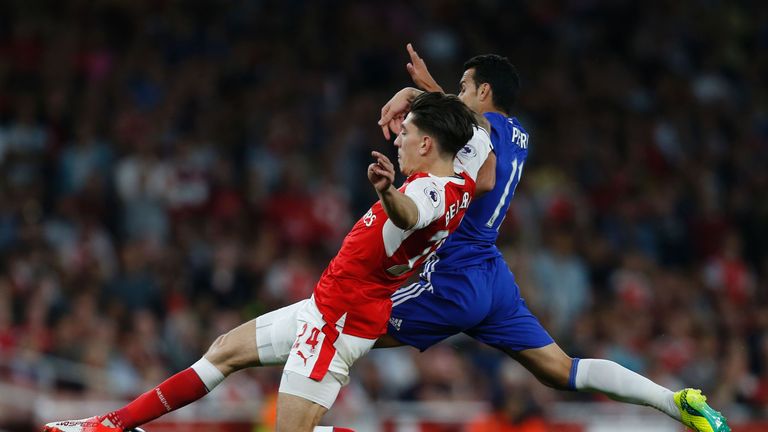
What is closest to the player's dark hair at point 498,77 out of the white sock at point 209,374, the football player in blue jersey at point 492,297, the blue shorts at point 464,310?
the football player in blue jersey at point 492,297

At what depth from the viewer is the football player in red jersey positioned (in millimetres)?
5082

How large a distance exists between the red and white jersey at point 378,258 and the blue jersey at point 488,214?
0.42 meters

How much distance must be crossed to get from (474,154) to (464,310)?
756 mm

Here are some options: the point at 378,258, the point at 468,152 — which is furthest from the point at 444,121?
the point at 378,258

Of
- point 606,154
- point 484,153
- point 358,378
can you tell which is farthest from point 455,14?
point 484,153

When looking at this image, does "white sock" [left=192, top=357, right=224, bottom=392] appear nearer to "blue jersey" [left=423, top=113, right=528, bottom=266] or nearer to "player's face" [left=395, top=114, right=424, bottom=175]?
"blue jersey" [left=423, top=113, right=528, bottom=266]

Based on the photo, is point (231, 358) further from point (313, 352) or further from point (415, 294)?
point (415, 294)

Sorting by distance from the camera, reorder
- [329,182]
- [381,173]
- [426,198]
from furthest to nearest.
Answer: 1. [329,182]
2. [426,198]
3. [381,173]

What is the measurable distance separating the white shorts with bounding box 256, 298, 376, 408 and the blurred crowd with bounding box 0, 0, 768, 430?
4.17 meters

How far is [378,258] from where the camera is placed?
5129 millimetres

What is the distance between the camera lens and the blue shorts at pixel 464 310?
18.4 feet

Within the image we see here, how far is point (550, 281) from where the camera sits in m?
12.4

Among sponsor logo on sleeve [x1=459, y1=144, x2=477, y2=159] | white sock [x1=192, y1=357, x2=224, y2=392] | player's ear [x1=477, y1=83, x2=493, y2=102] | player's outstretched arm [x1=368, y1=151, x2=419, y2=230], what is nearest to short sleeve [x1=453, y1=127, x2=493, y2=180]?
sponsor logo on sleeve [x1=459, y1=144, x2=477, y2=159]

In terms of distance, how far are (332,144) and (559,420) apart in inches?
165
